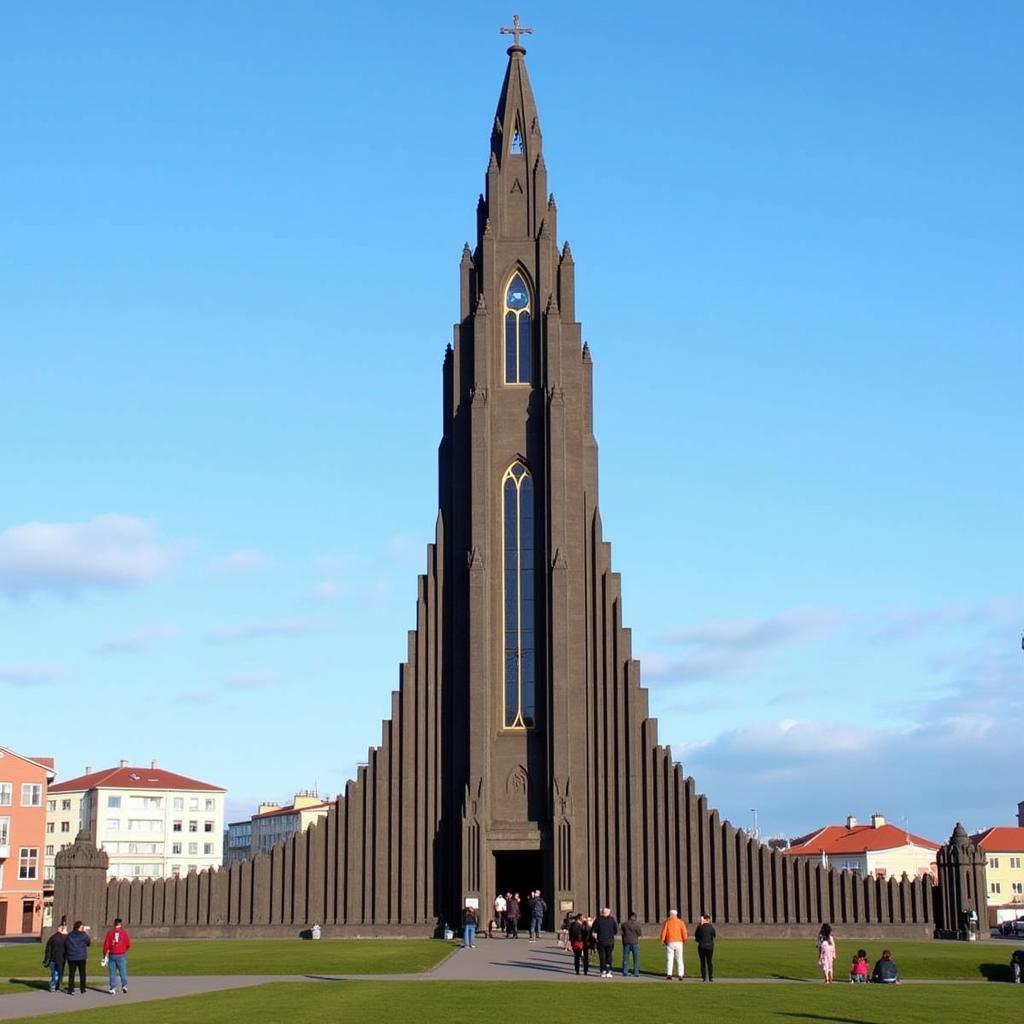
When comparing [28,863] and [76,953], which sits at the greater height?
[28,863]

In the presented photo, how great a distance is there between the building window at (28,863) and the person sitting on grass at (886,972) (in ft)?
246

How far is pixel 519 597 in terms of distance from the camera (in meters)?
62.7

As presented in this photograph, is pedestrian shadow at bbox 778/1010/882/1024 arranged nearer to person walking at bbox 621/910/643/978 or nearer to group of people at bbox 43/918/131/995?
person walking at bbox 621/910/643/978

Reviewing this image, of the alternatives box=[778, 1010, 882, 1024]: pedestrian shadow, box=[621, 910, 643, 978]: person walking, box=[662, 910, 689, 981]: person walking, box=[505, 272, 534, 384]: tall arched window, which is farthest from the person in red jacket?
box=[505, 272, 534, 384]: tall arched window

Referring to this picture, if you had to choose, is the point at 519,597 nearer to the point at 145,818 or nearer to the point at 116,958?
the point at 116,958

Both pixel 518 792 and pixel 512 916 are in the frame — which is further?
pixel 518 792

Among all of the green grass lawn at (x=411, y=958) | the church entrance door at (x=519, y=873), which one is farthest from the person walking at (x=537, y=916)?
the church entrance door at (x=519, y=873)

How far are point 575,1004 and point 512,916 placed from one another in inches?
1053

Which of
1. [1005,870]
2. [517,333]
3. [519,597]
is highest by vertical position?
[517,333]

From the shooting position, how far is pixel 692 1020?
27.2 m

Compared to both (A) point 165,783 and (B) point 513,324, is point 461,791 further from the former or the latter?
(A) point 165,783

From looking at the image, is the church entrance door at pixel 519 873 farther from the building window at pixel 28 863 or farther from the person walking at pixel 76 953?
the building window at pixel 28 863

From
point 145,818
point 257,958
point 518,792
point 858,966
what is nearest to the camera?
point 858,966

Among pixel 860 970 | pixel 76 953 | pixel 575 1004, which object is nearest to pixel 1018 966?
pixel 860 970
